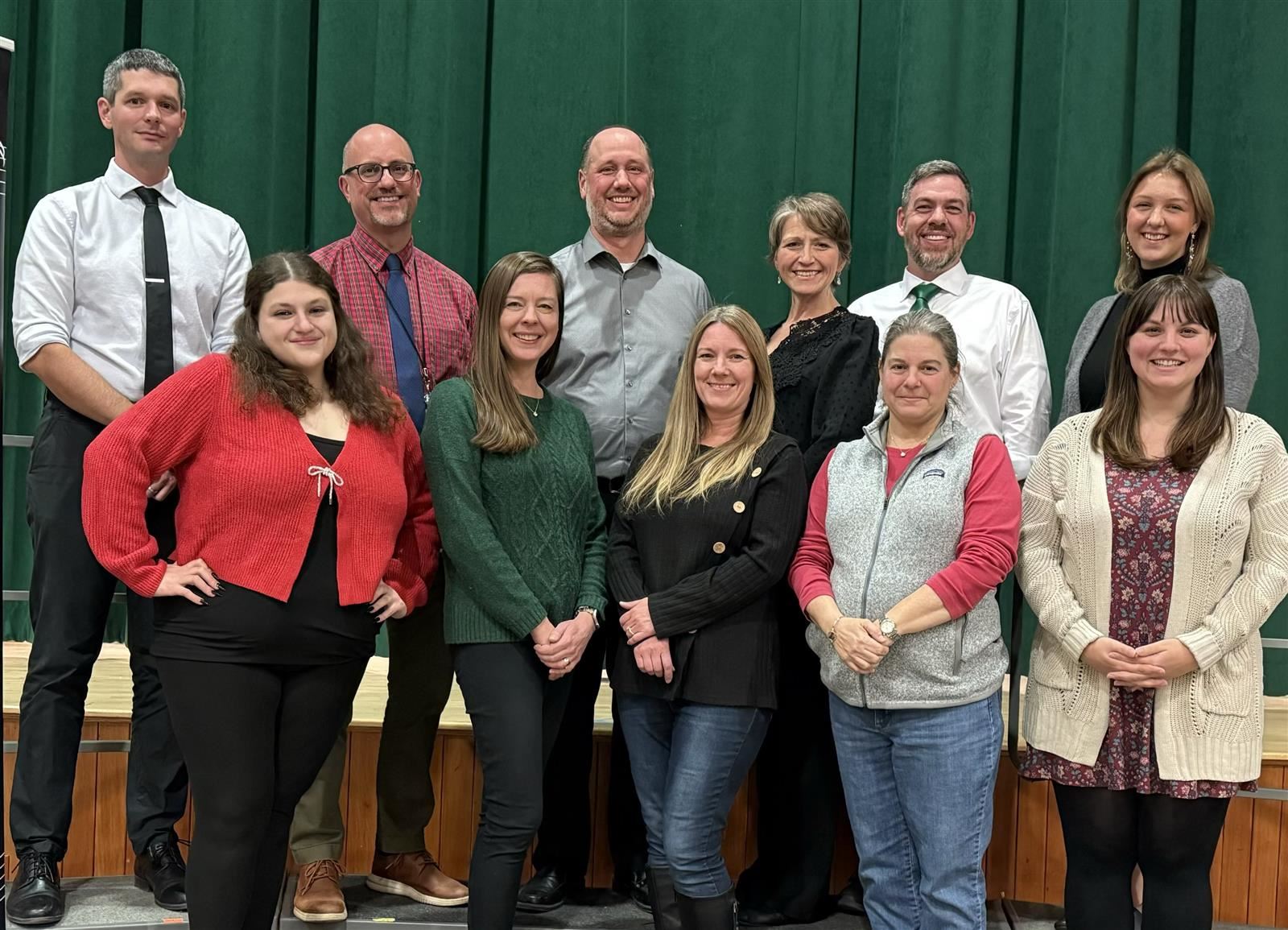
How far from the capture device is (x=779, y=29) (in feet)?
13.5

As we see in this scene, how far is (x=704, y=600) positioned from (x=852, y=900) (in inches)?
38.6

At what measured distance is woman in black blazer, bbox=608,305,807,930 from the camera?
2.37 metres

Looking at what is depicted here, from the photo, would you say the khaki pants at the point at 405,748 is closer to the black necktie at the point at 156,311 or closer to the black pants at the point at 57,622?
A: the black pants at the point at 57,622

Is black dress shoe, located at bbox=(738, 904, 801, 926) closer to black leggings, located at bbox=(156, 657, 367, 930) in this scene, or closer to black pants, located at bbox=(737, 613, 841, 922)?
black pants, located at bbox=(737, 613, 841, 922)

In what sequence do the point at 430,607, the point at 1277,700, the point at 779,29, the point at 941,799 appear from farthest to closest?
1. the point at 779,29
2. the point at 1277,700
3. the point at 430,607
4. the point at 941,799

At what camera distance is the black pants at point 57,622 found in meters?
2.55

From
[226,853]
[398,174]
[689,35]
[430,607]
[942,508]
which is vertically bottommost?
[226,853]

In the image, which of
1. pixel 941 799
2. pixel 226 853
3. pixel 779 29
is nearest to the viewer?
pixel 226 853

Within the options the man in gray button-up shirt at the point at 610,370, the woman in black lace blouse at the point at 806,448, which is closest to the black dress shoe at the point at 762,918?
the woman in black lace blouse at the point at 806,448

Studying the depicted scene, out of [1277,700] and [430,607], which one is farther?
[1277,700]

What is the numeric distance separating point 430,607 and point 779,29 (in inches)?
96.1

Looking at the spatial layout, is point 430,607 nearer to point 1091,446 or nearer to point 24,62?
point 1091,446

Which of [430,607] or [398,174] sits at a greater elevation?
[398,174]

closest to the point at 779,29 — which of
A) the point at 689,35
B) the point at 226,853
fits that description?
the point at 689,35
